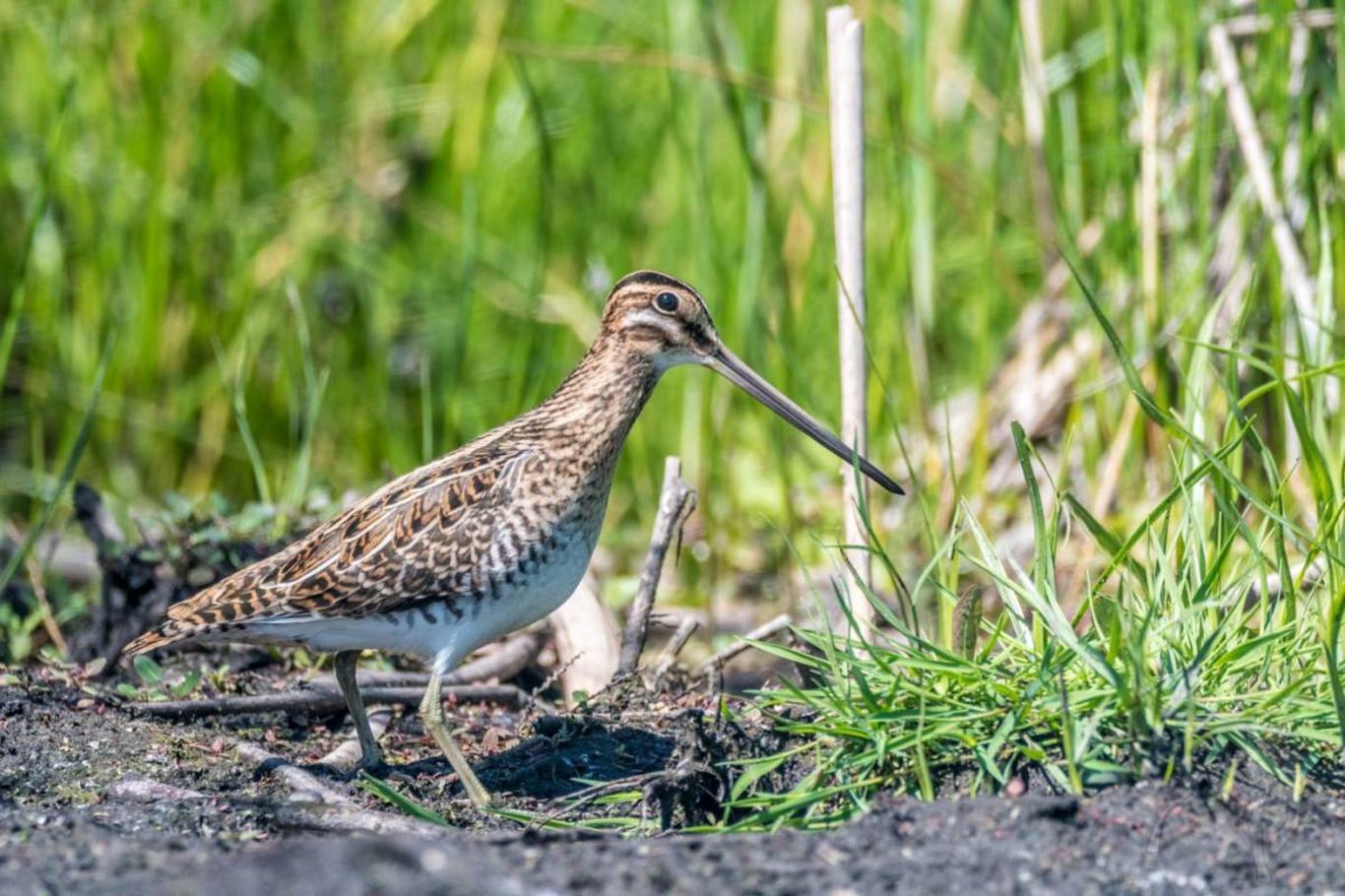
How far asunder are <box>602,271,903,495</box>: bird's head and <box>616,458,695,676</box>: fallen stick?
32 centimetres

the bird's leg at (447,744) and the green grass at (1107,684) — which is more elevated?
the green grass at (1107,684)

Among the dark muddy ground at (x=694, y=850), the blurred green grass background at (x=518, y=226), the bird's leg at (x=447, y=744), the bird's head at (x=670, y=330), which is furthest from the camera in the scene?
the blurred green grass background at (x=518, y=226)

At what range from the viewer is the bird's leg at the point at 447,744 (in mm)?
3986

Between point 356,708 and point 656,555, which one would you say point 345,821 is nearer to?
Answer: point 356,708

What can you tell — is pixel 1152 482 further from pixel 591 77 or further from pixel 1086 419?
pixel 591 77

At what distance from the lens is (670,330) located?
4.74 meters

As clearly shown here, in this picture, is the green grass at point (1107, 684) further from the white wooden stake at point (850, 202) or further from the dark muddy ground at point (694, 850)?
the white wooden stake at point (850, 202)

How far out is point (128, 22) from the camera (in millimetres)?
7441

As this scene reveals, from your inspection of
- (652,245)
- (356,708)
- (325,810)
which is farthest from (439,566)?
(652,245)

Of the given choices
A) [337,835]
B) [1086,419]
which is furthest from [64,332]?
[337,835]

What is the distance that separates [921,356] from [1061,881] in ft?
11.7

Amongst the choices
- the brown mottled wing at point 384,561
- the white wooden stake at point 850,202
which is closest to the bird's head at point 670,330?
the white wooden stake at point 850,202

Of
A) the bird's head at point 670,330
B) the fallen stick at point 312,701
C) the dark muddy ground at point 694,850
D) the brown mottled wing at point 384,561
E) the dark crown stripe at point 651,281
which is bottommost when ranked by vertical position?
the fallen stick at point 312,701

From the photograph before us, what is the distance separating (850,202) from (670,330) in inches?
23.3
